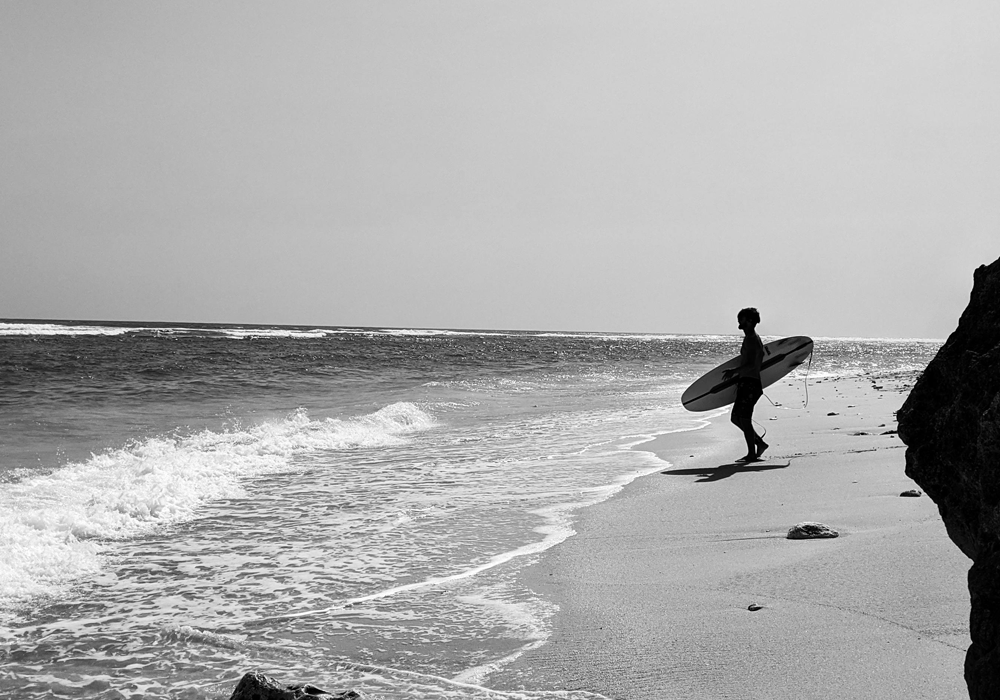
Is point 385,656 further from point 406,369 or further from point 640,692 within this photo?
point 406,369

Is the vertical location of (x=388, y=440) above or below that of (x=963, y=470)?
below

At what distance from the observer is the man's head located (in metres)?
8.32

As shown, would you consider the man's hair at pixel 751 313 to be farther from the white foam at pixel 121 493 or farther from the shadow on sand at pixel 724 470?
the white foam at pixel 121 493

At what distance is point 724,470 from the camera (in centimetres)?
744

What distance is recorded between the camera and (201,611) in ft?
12.7

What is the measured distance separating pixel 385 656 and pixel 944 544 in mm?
2736

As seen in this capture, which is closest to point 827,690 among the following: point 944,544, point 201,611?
point 944,544

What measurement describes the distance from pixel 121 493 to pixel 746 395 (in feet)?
20.1

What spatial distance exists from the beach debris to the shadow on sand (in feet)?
7.88

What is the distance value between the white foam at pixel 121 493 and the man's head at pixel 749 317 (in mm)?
5016

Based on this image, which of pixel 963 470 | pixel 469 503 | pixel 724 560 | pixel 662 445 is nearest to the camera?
pixel 963 470

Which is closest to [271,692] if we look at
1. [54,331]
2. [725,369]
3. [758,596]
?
[758,596]

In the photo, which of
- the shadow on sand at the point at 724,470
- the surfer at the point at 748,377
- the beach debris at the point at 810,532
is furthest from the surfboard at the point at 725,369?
the beach debris at the point at 810,532

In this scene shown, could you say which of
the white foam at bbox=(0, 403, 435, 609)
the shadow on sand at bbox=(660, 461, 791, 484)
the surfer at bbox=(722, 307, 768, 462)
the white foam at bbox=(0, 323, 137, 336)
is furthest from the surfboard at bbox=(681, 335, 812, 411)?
the white foam at bbox=(0, 323, 137, 336)
